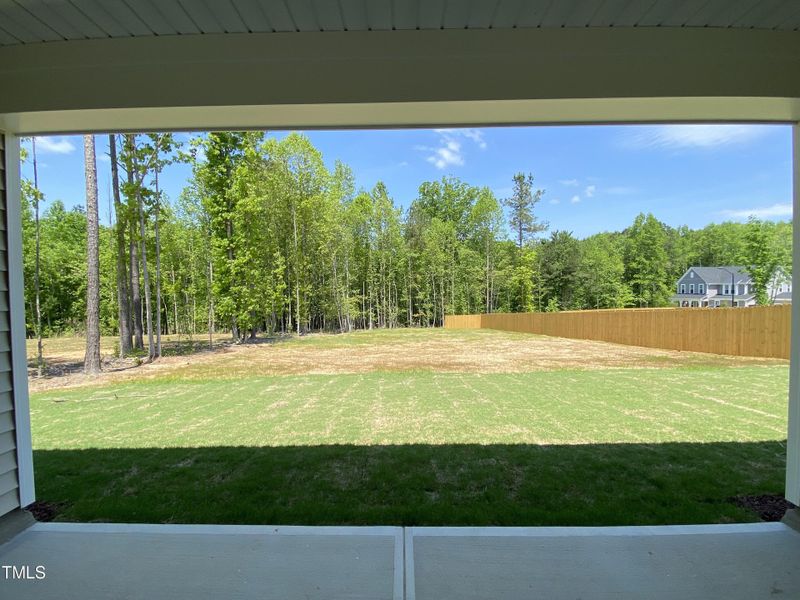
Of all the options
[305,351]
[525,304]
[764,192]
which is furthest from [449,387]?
[764,192]

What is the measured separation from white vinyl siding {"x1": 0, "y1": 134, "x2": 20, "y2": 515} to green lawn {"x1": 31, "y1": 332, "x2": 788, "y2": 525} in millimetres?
415

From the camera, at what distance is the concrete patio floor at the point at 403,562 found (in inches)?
65.7

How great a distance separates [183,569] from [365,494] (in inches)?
47.2

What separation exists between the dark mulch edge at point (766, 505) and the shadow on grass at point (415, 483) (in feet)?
0.23

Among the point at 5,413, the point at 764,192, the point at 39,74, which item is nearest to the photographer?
the point at 39,74

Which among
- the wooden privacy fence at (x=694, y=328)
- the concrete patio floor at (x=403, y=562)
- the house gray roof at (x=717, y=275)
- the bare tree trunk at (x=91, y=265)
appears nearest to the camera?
the concrete patio floor at (x=403, y=562)

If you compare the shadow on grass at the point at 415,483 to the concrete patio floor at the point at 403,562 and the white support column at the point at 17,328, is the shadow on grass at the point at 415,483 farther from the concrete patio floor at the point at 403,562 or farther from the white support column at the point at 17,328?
the white support column at the point at 17,328

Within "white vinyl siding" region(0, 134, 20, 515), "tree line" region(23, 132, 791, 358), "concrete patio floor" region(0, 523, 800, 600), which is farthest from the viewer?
"tree line" region(23, 132, 791, 358)

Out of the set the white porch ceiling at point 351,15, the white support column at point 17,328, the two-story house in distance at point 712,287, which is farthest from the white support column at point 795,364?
the two-story house in distance at point 712,287

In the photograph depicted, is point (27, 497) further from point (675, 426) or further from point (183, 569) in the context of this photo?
point (675, 426)

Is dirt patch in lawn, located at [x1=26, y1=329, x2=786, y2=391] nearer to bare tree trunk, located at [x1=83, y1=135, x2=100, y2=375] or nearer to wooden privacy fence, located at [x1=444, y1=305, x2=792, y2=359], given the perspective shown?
bare tree trunk, located at [x1=83, y1=135, x2=100, y2=375]

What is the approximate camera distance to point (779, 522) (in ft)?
7.13

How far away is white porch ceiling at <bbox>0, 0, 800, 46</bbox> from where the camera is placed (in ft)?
5.58

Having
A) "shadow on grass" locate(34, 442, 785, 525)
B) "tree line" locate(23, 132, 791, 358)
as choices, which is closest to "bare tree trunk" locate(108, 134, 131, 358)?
"tree line" locate(23, 132, 791, 358)
